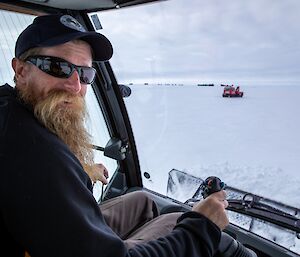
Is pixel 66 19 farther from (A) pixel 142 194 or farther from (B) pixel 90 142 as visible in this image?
(A) pixel 142 194

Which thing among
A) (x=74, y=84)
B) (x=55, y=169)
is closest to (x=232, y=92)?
(x=74, y=84)

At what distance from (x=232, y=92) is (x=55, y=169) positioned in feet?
6.72

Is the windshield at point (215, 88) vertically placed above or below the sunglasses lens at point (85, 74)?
below

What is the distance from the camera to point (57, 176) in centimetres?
89

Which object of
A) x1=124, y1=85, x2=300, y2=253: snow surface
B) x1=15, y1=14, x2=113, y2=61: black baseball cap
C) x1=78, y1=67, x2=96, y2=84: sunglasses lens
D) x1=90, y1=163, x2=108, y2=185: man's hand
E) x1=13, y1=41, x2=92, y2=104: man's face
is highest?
x1=15, y1=14, x2=113, y2=61: black baseball cap

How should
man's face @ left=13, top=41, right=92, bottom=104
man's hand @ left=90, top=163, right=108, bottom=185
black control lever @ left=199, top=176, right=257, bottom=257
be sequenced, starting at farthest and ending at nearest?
1. man's hand @ left=90, top=163, right=108, bottom=185
2. black control lever @ left=199, top=176, right=257, bottom=257
3. man's face @ left=13, top=41, right=92, bottom=104

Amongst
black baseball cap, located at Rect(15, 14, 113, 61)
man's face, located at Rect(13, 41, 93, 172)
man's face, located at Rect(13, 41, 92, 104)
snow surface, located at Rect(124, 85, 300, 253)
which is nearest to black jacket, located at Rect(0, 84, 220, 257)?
man's face, located at Rect(13, 41, 93, 172)

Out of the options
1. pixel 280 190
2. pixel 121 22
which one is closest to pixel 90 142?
pixel 280 190

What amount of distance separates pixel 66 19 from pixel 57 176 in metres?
0.74

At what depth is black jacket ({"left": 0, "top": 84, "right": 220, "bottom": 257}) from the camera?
86cm

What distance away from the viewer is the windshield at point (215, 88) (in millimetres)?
2145

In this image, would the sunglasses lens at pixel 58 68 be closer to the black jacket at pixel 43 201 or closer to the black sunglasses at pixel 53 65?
the black sunglasses at pixel 53 65

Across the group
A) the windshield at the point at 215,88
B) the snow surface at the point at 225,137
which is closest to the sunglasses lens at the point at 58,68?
the windshield at the point at 215,88

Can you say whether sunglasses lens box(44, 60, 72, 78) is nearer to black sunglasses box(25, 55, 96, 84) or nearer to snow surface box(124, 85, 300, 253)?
black sunglasses box(25, 55, 96, 84)
